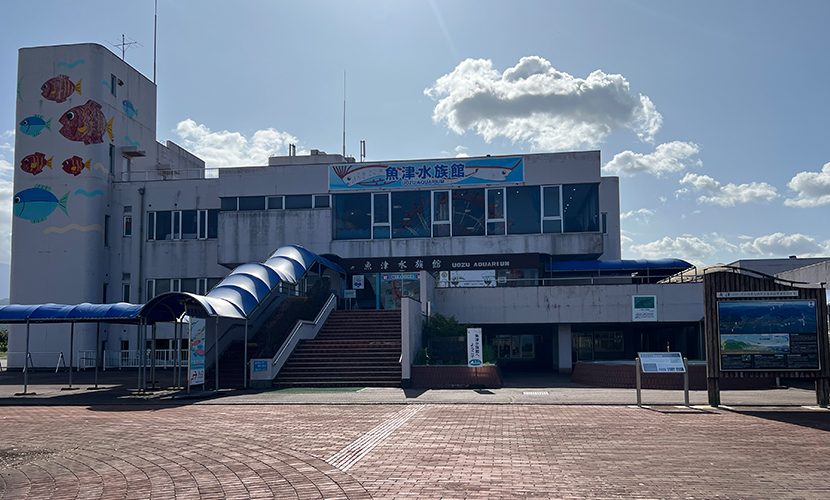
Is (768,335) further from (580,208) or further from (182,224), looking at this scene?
(182,224)

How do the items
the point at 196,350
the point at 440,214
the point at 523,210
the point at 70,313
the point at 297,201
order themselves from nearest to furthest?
the point at 196,350
the point at 70,313
the point at 523,210
the point at 440,214
the point at 297,201

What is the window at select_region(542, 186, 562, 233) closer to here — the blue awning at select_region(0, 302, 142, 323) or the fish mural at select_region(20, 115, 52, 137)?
the blue awning at select_region(0, 302, 142, 323)

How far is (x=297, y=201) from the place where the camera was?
3553 cm

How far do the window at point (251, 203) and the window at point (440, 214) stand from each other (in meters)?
9.05

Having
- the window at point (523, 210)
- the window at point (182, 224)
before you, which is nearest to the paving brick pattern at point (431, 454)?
the window at point (523, 210)

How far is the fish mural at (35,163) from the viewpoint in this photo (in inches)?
1444

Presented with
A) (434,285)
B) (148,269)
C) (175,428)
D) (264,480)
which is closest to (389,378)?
(434,285)

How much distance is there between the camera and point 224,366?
24719 mm

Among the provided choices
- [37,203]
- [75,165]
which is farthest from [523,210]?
[37,203]

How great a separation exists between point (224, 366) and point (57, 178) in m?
18.8

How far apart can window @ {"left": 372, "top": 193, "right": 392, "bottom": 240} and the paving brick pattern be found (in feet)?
63.5

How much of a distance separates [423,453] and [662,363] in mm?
9237

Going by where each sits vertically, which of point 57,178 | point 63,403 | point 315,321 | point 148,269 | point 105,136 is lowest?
point 63,403

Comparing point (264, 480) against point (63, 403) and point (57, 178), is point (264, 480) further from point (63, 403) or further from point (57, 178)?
point (57, 178)
